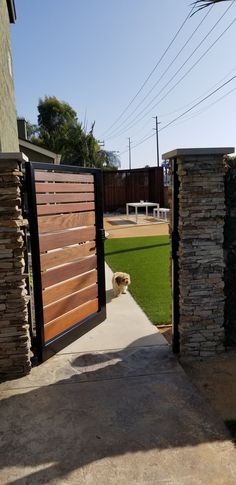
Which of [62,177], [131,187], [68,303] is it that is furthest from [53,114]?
[68,303]

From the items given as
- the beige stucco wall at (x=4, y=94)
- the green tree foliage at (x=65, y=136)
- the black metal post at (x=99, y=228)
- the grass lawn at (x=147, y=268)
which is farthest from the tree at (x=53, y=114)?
the black metal post at (x=99, y=228)

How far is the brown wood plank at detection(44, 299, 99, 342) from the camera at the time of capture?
3869mm

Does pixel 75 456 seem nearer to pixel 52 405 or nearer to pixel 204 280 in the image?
pixel 52 405

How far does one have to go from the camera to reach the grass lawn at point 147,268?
5.44 metres

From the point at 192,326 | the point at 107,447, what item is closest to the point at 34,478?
the point at 107,447

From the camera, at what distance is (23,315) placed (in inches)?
138

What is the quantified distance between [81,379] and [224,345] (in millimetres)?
1611

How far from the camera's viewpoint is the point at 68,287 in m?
4.16

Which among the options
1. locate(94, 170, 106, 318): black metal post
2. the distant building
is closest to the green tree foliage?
the distant building

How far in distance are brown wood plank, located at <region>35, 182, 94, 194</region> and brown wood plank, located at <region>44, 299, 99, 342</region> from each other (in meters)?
1.38

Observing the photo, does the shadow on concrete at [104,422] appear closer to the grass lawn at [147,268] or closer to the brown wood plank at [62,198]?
the grass lawn at [147,268]

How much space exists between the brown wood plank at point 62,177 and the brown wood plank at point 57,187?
4cm

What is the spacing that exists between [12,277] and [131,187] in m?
18.7

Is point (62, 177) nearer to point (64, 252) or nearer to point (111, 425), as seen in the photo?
point (64, 252)
